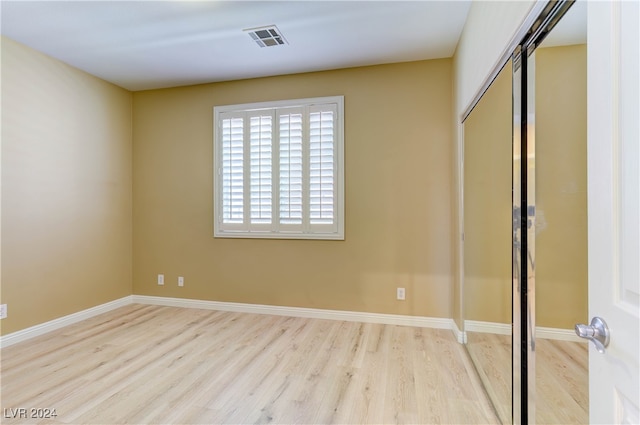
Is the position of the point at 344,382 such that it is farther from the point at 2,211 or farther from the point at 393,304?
the point at 2,211

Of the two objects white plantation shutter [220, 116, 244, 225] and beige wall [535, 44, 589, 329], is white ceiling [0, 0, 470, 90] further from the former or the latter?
beige wall [535, 44, 589, 329]

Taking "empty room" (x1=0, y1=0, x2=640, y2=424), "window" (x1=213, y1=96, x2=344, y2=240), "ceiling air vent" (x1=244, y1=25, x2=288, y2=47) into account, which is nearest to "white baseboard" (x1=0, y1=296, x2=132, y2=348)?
"empty room" (x1=0, y1=0, x2=640, y2=424)

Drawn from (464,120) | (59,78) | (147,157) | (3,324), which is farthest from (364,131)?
(3,324)

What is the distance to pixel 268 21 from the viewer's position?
2.59 metres

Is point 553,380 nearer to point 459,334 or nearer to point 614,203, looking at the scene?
point 614,203

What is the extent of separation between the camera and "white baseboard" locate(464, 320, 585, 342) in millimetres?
1048

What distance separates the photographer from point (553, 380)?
1189 mm

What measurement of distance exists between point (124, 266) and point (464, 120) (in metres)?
4.23

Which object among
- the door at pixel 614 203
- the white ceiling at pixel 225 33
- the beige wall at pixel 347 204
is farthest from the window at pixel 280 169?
the door at pixel 614 203

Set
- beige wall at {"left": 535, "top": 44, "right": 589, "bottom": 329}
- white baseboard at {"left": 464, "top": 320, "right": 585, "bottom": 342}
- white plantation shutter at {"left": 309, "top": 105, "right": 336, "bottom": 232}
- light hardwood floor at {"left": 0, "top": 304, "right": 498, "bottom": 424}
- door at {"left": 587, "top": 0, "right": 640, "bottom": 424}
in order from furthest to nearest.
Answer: white plantation shutter at {"left": 309, "top": 105, "right": 336, "bottom": 232}
light hardwood floor at {"left": 0, "top": 304, "right": 498, "bottom": 424}
white baseboard at {"left": 464, "top": 320, "right": 585, "bottom": 342}
beige wall at {"left": 535, "top": 44, "right": 589, "bottom": 329}
door at {"left": 587, "top": 0, "right": 640, "bottom": 424}

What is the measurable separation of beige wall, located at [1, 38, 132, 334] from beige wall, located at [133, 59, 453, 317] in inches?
10.9

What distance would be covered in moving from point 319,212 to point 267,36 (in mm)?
1774

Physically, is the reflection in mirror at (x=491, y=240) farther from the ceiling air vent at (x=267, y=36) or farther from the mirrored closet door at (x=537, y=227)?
the ceiling air vent at (x=267, y=36)

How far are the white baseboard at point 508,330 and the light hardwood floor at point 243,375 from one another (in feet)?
1.01
